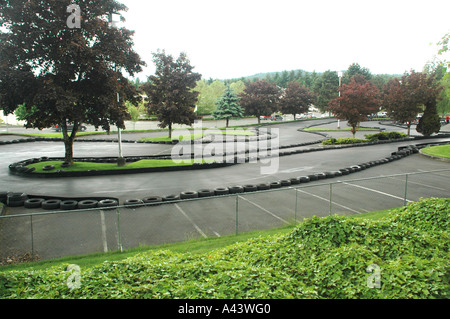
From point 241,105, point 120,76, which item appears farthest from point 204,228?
point 241,105

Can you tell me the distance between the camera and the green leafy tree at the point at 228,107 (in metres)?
58.9

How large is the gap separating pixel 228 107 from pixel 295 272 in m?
54.7

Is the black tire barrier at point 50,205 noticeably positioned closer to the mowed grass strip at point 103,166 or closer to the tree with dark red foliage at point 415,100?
the mowed grass strip at point 103,166

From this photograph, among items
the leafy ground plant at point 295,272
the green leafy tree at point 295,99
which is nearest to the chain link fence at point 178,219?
the leafy ground plant at point 295,272

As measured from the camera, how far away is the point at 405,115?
3622 cm

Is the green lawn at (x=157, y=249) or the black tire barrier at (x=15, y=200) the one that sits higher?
the black tire barrier at (x=15, y=200)

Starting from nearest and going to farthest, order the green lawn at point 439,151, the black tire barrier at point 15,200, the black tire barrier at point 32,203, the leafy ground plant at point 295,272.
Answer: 1. the leafy ground plant at point 295,272
2. the black tire barrier at point 32,203
3. the black tire barrier at point 15,200
4. the green lawn at point 439,151

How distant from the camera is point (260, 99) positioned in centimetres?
6250

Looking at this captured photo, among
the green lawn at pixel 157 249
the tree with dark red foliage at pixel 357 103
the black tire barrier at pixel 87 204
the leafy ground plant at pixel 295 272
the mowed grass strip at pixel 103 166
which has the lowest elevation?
the green lawn at pixel 157 249

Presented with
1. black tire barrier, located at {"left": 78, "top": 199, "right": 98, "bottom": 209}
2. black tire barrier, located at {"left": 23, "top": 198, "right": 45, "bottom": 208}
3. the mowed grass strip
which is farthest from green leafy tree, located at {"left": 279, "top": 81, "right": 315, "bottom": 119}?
black tire barrier, located at {"left": 23, "top": 198, "right": 45, "bottom": 208}

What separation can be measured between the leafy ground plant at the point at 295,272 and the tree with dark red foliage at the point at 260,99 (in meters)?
57.8

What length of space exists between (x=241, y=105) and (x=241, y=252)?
58.8 meters
